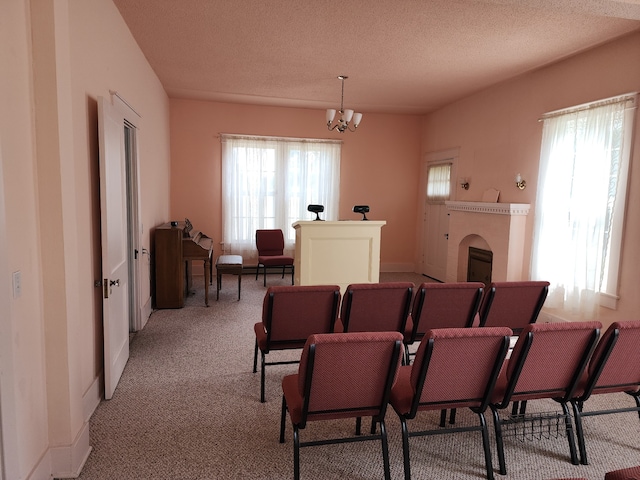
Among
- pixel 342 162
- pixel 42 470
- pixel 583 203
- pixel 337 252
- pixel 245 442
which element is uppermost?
pixel 342 162

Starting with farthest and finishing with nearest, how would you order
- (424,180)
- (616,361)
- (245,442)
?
(424,180), (245,442), (616,361)

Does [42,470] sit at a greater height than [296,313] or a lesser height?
lesser

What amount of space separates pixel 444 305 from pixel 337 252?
219 cm

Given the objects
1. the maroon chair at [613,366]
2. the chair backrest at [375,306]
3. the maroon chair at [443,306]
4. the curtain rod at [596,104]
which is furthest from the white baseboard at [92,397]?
the curtain rod at [596,104]

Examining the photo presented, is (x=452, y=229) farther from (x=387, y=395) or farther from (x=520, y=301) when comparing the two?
(x=387, y=395)

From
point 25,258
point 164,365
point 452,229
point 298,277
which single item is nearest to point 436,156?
point 452,229

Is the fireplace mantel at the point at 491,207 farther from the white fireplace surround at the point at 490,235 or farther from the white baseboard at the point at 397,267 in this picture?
the white baseboard at the point at 397,267

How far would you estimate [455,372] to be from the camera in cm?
206

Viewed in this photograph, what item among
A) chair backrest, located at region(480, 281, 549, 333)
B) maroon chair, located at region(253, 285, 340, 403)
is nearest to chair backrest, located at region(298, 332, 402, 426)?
maroon chair, located at region(253, 285, 340, 403)

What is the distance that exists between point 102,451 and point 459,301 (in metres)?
2.44

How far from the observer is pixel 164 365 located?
11.7 ft

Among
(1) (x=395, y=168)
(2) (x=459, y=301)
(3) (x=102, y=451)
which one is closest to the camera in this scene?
(3) (x=102, y=451)

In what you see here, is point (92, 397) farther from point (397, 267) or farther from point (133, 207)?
point (397, 267)

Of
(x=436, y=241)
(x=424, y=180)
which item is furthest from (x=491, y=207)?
(x=424, y=180)
